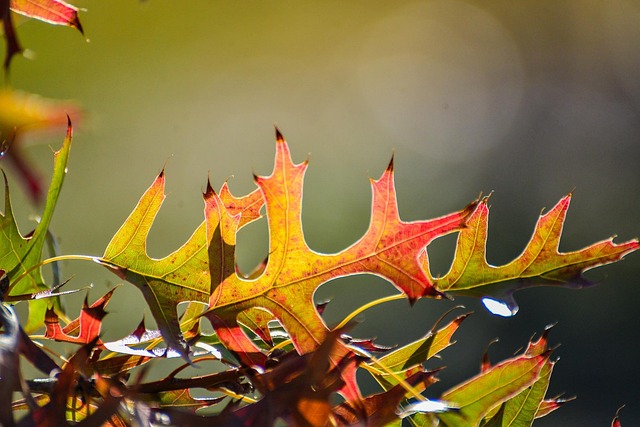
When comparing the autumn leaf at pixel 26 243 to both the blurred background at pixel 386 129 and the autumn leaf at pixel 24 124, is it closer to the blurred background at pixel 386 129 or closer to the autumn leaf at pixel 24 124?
the autumn leaf at pixel 24 124

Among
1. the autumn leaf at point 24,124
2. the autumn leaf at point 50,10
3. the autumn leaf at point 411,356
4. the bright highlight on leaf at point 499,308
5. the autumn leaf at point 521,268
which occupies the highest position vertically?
the autumn leaf at point 50,10

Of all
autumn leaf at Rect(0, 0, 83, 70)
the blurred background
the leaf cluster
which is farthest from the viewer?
the blurred background

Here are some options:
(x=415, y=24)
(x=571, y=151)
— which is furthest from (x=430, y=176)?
(x=415, y=24)

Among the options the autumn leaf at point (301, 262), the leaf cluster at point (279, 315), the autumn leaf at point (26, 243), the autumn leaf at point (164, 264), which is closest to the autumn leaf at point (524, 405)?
the leaf cluster at point (279, 315)

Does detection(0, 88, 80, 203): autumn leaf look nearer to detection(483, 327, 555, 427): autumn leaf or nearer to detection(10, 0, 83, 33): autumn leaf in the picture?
detection(10, 0, 83, 33): autumn leaf

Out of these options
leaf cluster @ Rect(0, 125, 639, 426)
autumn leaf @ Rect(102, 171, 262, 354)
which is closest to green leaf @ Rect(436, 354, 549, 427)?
leaf cluster @ Rect(0, 125, 639, 426)

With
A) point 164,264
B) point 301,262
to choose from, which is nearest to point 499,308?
point 301,262

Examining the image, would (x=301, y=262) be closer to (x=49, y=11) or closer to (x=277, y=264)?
(x=277, y=264)

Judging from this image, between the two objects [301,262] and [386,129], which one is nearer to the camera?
[301,262]
